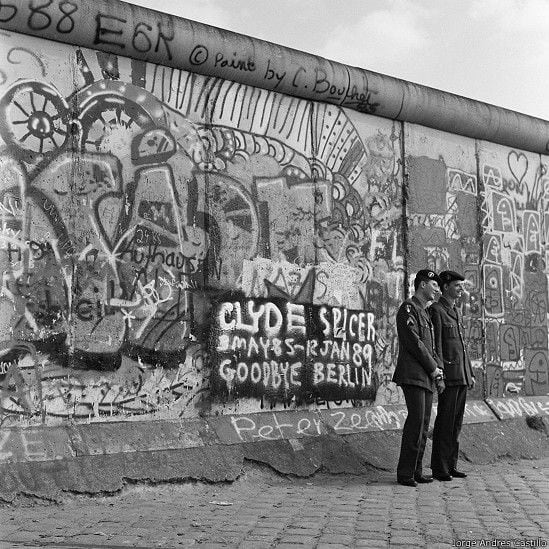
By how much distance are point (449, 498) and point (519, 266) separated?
5.24 metres

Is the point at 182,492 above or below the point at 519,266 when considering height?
below

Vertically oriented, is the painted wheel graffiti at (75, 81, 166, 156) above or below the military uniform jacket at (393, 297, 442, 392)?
above

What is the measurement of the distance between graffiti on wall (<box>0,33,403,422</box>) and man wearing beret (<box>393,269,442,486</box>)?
1260 millimetres

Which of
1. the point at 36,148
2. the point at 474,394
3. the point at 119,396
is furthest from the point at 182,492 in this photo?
the point at 474,394

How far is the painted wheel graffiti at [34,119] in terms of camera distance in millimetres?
7270

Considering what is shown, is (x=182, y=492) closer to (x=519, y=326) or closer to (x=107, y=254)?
(x=107, y=254)

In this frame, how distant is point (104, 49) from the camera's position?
7.90 meters

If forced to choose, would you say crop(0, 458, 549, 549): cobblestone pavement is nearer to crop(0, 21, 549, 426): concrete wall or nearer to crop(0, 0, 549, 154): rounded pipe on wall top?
crop(0, 21, 549, 426): concrete wall

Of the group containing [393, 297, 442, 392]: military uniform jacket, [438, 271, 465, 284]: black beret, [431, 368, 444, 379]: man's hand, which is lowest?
[431, 368, 444, 379]: man's hand

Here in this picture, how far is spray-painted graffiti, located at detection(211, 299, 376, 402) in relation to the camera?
28.0ft

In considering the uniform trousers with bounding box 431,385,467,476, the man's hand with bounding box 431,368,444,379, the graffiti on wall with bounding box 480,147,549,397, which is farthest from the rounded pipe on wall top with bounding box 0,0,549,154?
the uniform trousers with bounding box 431,385,467,476

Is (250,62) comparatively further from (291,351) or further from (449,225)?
(449,225)

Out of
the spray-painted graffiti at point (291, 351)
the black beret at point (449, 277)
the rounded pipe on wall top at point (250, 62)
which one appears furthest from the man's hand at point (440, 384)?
the rounded pipe on wall top at point (250, 62)

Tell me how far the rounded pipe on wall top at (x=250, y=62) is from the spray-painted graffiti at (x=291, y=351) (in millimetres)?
2244
